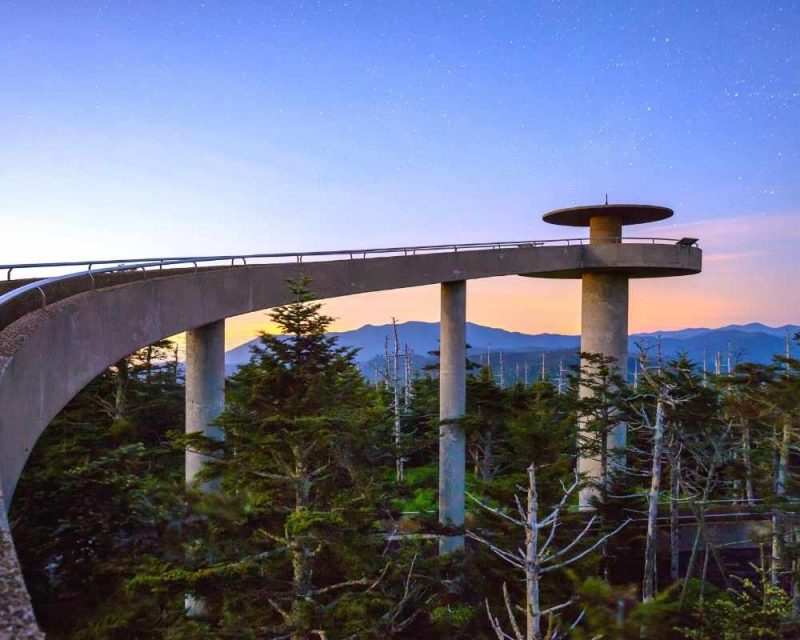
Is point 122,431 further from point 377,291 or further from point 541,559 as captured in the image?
point 541,559

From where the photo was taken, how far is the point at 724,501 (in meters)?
Answer: 26.1

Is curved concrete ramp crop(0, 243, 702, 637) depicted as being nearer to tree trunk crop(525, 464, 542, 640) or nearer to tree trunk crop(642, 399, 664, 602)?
tree trunk crop(525, 464, 542, 640)

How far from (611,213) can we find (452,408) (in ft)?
35.7

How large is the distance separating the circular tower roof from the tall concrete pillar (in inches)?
644

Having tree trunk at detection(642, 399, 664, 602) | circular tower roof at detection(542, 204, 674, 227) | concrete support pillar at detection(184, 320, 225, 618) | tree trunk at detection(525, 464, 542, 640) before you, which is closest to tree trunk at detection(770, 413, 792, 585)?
tree trunk at detection(642, 399, 664, 602)

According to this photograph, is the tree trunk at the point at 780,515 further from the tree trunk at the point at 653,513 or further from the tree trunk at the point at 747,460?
the tree trunk at the point at 653,513

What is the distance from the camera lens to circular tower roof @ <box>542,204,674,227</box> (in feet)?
76.8

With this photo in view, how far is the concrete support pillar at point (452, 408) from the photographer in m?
19.4

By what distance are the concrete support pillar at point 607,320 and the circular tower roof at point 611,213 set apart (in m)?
2.43

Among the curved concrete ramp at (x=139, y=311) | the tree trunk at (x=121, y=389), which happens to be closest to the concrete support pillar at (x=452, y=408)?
the curved concrete ramp at (x=139, y=311)

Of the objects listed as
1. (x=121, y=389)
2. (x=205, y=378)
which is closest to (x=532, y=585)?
(x=205, y=378)

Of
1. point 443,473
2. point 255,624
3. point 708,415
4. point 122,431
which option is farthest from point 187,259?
point 708,415

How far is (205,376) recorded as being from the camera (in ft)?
41.5

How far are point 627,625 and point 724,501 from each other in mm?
26110
